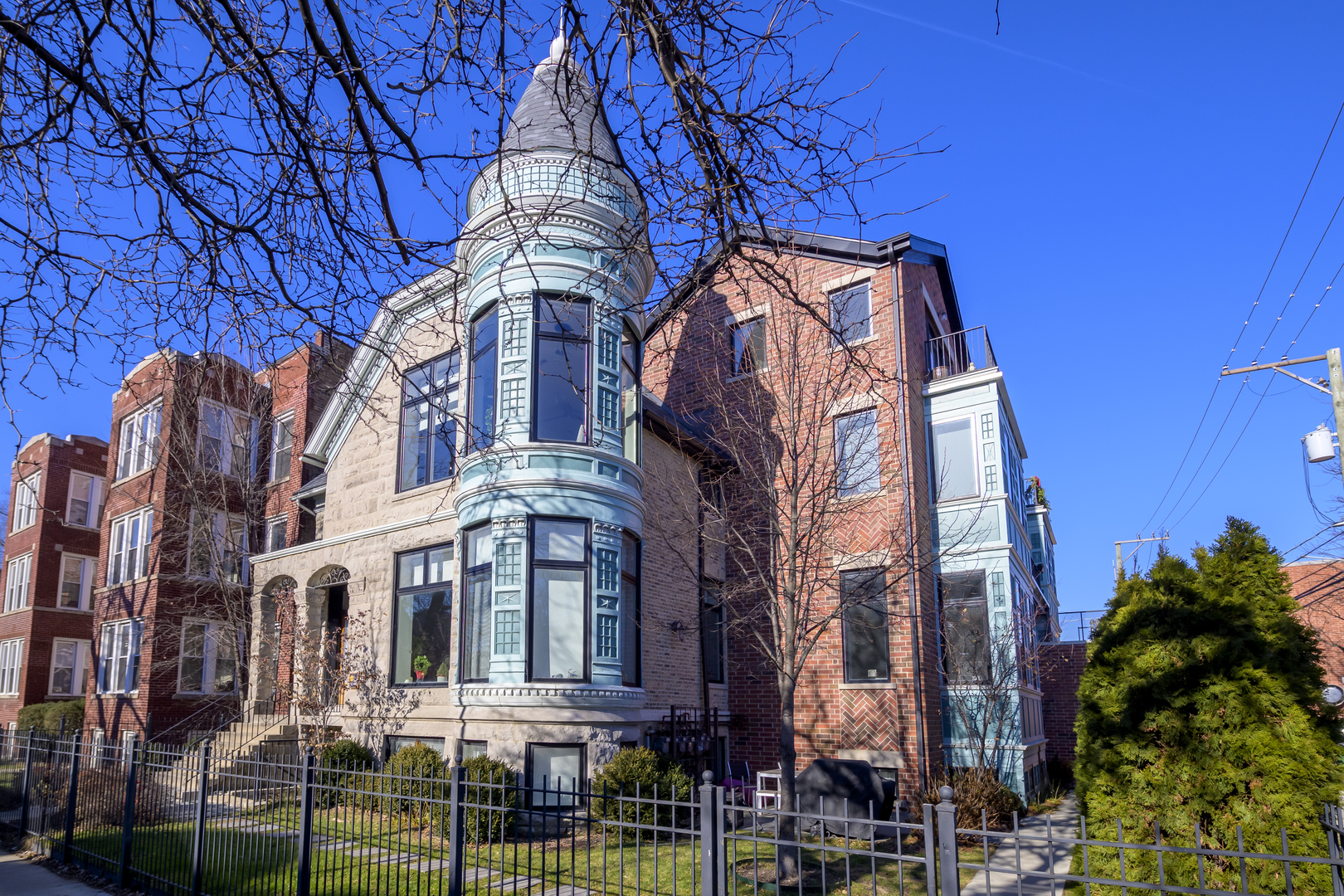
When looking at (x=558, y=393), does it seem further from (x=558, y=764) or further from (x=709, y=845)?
(x=709, y=845)

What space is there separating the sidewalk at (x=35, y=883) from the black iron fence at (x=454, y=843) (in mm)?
290

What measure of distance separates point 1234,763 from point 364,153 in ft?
21.4

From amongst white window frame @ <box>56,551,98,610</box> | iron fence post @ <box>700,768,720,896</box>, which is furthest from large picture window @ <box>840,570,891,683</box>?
white window frame @ <box>56,551,98,610</box>

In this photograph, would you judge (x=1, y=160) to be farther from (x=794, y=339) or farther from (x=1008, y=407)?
(x=1008, y=407)

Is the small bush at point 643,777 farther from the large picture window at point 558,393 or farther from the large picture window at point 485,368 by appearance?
the large picture window at point 485,368

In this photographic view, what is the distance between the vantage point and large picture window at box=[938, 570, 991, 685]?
605 inches

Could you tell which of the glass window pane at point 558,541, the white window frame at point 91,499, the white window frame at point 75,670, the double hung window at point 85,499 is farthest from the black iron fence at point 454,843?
the double hung window at point 85,499

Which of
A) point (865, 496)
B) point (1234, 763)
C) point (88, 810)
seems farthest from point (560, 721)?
point (1234, 763)

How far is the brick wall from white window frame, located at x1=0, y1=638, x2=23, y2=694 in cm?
3112

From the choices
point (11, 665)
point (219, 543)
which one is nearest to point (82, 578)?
point (11, 665)

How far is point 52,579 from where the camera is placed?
28938mm

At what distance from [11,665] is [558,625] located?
88.1 feet

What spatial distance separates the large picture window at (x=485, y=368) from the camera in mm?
13875

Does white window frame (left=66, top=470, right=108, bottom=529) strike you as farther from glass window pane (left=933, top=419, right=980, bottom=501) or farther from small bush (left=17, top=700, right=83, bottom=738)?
glass window pane (left=933, top=419, right=980, bottom=501)
